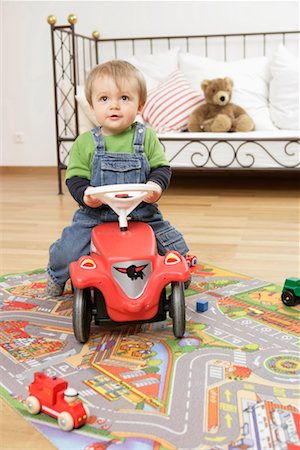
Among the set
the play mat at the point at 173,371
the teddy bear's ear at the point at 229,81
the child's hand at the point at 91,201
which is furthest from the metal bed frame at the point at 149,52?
the child's hand at the point at 91,201

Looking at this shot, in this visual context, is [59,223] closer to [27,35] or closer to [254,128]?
[254,128]

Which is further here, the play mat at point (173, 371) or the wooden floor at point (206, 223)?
the wooden floor at point (206, 223)

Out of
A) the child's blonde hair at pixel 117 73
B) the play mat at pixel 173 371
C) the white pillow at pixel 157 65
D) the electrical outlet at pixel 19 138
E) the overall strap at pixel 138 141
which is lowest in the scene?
the play mat at pixel 173 371

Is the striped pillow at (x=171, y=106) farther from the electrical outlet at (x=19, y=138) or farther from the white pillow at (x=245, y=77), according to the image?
the electrical outlet at (x=19, y=138)

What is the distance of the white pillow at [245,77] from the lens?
339 cm

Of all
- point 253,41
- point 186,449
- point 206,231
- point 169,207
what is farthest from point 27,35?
point 186,449

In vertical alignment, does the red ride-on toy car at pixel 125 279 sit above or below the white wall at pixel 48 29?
below

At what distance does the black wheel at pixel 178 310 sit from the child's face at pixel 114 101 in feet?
1.42

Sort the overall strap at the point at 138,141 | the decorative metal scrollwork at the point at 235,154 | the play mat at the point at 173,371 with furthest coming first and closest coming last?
the decorative metal scrollwork at the point at 235,154, the overall strap at the point at 138,141, the play mat at the point at 173,371

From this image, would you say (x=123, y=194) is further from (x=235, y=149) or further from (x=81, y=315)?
(x=235, y=149)

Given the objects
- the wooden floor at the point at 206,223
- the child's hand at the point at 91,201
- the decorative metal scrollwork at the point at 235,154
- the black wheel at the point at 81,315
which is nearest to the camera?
the black wheel at the point at 81,315

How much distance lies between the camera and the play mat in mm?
912

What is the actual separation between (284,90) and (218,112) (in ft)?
1.44

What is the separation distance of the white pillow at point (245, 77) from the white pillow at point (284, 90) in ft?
0.17
